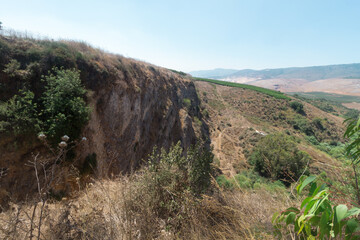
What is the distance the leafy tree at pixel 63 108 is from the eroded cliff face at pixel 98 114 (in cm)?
75

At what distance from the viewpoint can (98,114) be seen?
9.82 metres

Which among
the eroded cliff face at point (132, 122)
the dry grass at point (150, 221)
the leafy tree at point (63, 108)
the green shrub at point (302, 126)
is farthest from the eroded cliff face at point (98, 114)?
the green shrub at point (302, 126)

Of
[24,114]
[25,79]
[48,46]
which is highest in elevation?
[48,46]

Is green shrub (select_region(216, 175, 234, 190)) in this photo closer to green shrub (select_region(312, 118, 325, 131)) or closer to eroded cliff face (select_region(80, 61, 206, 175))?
eroded cliff face (select_region(80, 61, 206, 175))

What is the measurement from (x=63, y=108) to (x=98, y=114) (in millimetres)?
2715

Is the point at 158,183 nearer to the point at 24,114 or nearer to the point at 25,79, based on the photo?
the point at 24,114

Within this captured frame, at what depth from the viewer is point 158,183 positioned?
337 centimetres

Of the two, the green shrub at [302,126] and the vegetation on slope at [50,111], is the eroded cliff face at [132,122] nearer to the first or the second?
the vegetation on slope at [50,111]

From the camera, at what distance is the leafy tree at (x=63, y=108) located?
6.78m

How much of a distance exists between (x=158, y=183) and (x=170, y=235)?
1.06 meters

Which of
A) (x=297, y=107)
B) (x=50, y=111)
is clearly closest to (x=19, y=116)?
Answer: (x=50, y=111)

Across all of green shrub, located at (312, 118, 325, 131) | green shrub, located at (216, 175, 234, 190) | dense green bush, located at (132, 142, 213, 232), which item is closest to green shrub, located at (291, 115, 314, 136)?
green shrub, located at (312, 118, 325, 131)

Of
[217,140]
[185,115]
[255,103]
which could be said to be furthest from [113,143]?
[255,103]

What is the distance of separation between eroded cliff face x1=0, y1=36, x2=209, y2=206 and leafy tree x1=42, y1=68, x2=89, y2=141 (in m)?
0.75
